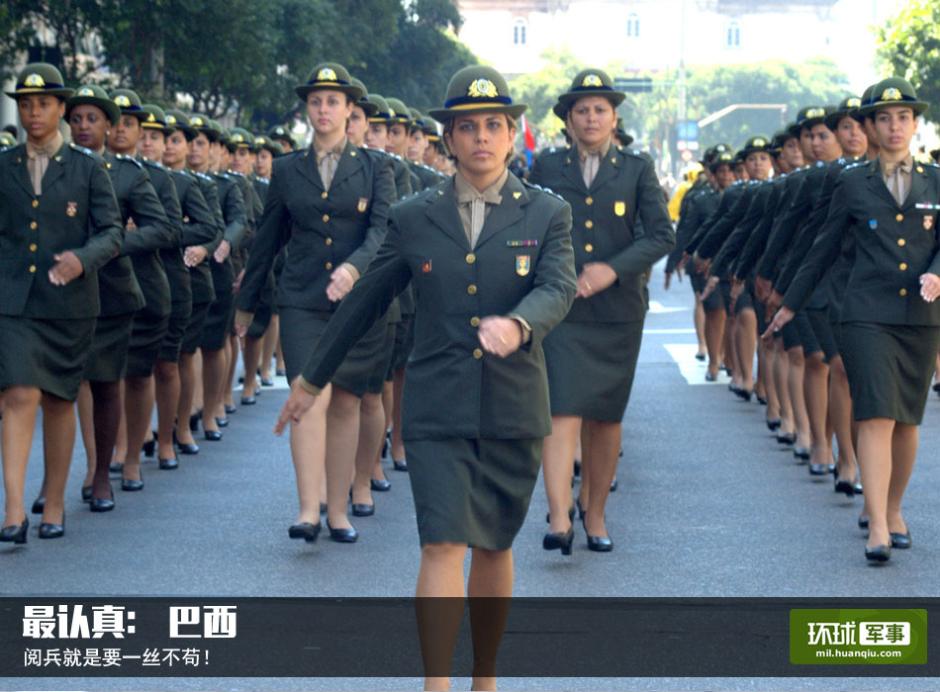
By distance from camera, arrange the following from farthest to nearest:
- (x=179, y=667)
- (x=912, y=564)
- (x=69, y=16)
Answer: (x=69, y=16)
(x=912, y=564)
(x=179, y=667)

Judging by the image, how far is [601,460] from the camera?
32.5 ft

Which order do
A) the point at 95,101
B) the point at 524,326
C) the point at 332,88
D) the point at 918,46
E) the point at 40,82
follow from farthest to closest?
the point at 918,46 < the point at 95,101 < the point at 332,88 < the point at 40,82 < the point at 524,326

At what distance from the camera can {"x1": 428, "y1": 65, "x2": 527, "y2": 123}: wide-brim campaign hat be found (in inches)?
266

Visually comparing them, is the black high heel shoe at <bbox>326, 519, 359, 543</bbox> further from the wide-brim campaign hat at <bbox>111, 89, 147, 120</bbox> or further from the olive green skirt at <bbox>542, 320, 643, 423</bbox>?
the wide-brim campaign hat at <bbox>111, 89, 147, 120</bbox>

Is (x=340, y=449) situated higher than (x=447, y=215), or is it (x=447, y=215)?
(x=447, y=215)

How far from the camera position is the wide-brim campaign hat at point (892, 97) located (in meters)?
9.61

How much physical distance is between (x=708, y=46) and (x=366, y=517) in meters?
182

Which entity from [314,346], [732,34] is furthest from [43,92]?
[732,34]

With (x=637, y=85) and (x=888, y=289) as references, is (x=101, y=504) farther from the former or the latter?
(x=637, y=85)

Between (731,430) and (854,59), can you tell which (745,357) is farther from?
(854,59)

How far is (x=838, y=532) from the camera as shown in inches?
412

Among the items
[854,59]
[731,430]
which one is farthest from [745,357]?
[854,59]

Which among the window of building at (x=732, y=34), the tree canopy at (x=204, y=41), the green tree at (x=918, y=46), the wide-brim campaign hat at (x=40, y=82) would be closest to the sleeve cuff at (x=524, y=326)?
the wide-brim campaign hat at (x=40, y=82)

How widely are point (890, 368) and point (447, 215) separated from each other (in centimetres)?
347
